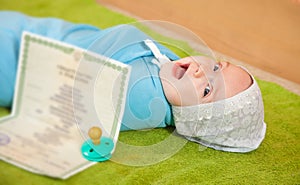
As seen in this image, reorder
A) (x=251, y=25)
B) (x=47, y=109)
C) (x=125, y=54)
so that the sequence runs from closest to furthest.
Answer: (x=47, y=109) → (x=125, y=54) → (x=251, y=25)

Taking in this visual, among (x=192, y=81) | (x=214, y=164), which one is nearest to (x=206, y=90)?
(x=192, y=81)

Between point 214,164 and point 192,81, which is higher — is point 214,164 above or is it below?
below

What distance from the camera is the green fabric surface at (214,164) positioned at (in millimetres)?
535

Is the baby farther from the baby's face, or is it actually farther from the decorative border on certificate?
the decorative border on certificate

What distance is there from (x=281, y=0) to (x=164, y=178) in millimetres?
545

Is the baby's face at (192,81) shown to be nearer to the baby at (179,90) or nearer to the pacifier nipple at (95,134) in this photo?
the baby at (179,90)

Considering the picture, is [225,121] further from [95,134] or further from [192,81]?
[95,134]

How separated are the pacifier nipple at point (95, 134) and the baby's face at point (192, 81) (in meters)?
0.17

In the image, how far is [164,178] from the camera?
647 millimetres

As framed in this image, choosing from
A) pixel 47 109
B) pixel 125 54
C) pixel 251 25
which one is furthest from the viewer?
pixel 251 25

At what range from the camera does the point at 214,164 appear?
0.72 metres

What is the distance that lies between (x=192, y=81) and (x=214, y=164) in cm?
15

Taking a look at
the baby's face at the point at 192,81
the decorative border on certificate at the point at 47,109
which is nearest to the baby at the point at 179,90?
the baby's face at the point at 192,81

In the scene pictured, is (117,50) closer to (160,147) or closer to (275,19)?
(160,147)
